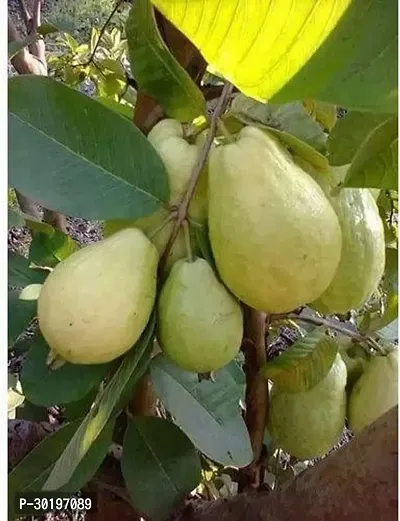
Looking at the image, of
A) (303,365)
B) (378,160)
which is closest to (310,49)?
(378,160)

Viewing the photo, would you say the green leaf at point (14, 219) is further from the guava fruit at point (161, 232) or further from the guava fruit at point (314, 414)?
the guava fruit at point (314, 414)

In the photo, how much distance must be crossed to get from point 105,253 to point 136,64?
17cm

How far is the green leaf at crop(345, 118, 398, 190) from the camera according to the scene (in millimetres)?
452

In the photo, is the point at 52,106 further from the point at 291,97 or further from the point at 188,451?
the point at 188,451

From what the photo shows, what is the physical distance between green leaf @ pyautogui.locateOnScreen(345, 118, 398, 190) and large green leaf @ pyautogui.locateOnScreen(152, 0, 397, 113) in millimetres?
Answer: 62

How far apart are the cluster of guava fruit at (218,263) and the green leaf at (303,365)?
0.43 feet

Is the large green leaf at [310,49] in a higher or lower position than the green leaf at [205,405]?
higher

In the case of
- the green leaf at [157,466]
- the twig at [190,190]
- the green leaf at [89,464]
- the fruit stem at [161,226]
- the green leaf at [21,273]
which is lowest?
the green leaf at [157,466]

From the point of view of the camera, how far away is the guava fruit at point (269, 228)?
494 millimetres

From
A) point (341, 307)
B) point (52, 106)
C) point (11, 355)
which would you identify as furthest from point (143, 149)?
point (11, 355)

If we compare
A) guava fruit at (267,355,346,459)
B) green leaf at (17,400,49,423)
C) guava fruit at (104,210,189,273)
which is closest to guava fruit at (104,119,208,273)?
guava fruit at (104,210,189,273)

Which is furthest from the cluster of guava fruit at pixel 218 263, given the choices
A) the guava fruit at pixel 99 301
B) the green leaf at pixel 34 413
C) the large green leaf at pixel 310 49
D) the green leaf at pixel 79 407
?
the green leaf at pixel 34 413

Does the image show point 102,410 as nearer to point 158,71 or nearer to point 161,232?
point 161,232

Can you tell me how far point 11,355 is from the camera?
102 cm
